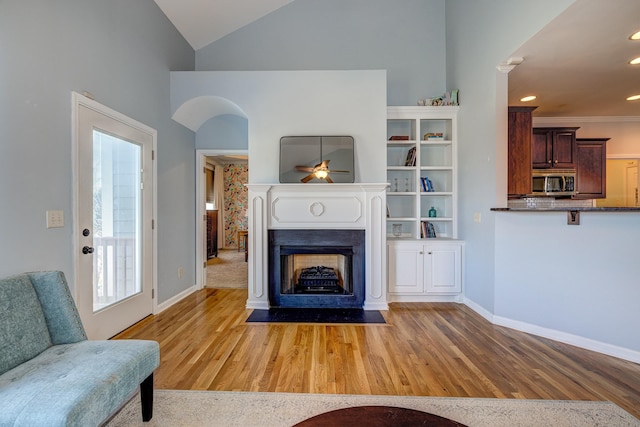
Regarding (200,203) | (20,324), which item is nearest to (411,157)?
(200,203)

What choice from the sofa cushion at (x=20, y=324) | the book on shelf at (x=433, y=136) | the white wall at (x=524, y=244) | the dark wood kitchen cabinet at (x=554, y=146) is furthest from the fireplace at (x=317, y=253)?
the dark wood kitchen cabinet at (x=554, y=146)

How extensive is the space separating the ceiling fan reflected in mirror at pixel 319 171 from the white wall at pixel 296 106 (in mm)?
368

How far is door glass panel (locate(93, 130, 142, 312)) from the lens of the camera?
267 cm

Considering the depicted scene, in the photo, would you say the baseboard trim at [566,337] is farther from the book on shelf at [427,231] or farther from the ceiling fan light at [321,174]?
the ceiling fan light at [321,174]

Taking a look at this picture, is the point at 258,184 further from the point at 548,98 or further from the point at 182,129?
the point at 548,98

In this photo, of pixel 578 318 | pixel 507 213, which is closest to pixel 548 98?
pixel 507 213

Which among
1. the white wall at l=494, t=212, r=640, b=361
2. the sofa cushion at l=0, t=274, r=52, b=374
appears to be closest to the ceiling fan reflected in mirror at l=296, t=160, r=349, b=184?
the white wall at l=494, t=212, r=640, b=361

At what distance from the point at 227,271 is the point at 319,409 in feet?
14.3

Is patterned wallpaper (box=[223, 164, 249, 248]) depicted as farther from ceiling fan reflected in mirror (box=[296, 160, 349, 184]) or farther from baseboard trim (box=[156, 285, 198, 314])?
ceiling fan reflected in mirror (box=[296, 160, 349, 184])

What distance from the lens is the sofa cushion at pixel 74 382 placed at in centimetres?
118

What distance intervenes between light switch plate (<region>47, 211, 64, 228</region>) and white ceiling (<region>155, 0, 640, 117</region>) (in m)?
2.82

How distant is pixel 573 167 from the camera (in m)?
4.63

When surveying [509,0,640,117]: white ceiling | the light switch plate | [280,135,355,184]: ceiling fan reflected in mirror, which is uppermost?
[509,0,640,117]: white ceiling

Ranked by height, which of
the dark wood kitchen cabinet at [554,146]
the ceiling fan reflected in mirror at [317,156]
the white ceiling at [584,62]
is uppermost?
the white ceiling at [584,62]
